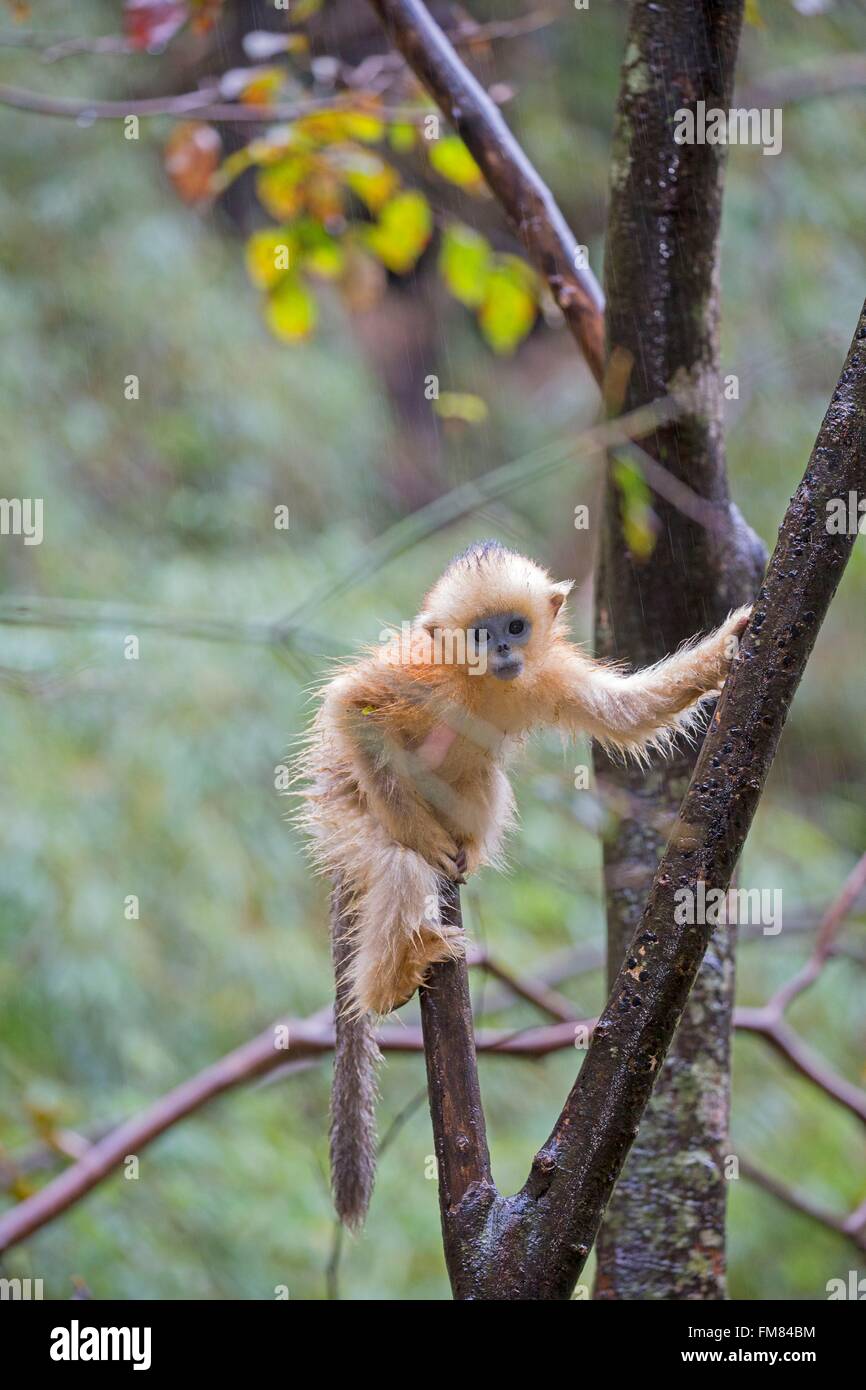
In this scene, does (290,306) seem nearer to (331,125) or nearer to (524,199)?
(331,125)

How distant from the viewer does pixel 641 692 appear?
2059 millimetres

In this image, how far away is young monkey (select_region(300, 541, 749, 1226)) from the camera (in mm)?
2000

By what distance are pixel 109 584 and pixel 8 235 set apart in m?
1.64

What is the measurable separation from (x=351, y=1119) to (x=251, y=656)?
311 centimetres

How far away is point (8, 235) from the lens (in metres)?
5.38

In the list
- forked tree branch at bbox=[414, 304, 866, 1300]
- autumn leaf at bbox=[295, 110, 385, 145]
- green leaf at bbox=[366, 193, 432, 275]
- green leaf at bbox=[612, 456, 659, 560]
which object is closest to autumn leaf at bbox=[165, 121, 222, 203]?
autumn leaf at bbox=[295, 110, 385, 145]

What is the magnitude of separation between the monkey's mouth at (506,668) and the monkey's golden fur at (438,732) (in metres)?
0.05

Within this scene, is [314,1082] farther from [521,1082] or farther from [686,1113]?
[686,1113]

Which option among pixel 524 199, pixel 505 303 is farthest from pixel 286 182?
pixel 524 199

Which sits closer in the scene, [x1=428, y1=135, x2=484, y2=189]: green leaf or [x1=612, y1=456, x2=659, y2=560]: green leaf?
[x1=612, y1=456, x2=659, y2=560]: green leaf

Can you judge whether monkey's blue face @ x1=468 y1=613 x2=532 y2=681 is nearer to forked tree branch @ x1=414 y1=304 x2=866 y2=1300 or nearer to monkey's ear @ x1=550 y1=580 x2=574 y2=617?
monkey's ear @ x1=550 y1=580 x2=574 y2=617

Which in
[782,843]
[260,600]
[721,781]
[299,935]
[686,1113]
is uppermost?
[260,600]

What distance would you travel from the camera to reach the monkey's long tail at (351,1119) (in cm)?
203

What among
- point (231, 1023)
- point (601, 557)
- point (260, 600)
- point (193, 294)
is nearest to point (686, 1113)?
point (601, 557)
